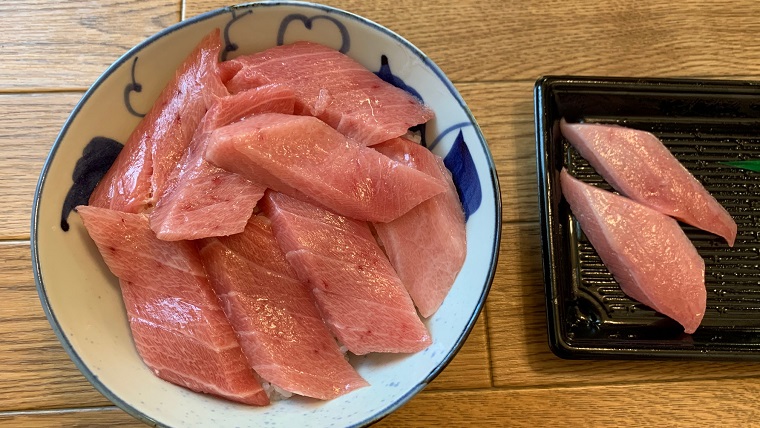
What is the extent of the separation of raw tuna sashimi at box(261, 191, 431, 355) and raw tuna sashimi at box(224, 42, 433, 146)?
215mm

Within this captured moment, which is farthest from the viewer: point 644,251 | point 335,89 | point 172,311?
point 644,251

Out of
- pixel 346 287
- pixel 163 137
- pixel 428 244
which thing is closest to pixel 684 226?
pixel 428 244

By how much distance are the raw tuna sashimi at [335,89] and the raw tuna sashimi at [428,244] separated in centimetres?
10

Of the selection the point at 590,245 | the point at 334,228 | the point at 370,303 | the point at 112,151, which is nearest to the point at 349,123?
the point at 334,228

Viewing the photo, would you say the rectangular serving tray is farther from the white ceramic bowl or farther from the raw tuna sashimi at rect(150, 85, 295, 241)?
the raw tuna sashimi at rect(150, 85, 295, 241)

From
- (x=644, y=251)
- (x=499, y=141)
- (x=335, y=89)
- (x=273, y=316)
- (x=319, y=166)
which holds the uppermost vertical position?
(x=335, y=89)

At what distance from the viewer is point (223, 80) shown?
118cm

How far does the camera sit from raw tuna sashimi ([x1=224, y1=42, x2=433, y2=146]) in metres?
1.17

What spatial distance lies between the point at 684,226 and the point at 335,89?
3.33 ft

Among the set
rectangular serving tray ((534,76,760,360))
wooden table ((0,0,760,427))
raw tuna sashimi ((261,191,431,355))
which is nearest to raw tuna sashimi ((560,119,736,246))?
rectangular serving tray ((534,76,760,360))

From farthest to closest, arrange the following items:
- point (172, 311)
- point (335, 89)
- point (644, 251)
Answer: point (644, 251)
point (335, 89)
point (172, 311)

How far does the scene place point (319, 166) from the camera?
1.08 m

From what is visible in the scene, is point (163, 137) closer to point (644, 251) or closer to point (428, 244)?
point (428, 244)

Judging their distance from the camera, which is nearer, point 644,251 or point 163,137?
point 163,137
